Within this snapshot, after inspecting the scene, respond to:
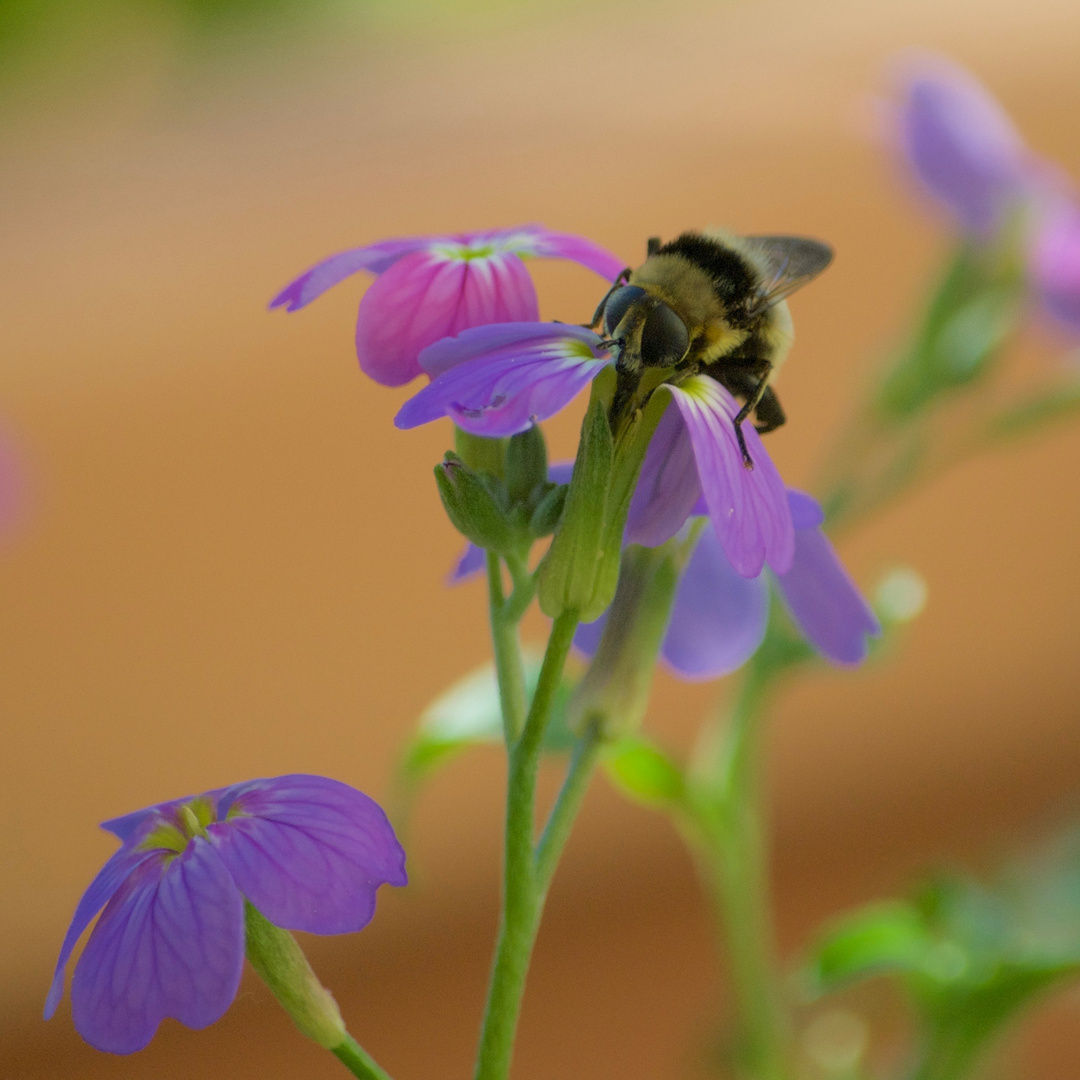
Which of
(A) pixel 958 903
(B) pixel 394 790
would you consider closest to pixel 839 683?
(A) pixel 958 903

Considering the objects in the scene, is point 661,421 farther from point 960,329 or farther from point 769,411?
point 960,329

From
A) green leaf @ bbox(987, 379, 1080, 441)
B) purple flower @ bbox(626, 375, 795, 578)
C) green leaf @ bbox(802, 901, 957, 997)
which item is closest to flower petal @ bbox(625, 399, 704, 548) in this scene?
purple flower @ bbox(626, 375, 795, 578)

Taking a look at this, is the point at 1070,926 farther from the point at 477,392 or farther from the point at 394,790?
the point at 477,392

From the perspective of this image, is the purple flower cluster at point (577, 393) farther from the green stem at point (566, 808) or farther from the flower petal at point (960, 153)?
the flower petal at point (960, 153)

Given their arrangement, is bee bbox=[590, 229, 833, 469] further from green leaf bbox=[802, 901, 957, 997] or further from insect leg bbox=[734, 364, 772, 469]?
green leaf bbox=[802, 901, 957, 997]

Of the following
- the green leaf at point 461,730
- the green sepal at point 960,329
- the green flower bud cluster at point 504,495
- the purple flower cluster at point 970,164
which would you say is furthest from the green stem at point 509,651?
the purple flower cluster at point 970,164

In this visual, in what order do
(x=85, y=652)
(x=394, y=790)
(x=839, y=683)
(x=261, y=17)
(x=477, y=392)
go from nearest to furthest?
1. (x=477, y=392)
2. (x=394, y=790)
3. (x=85, y=652)
4. (x=839, y=683)
5. (x=261, y=17)

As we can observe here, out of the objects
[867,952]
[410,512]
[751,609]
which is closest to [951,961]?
[867,952]
